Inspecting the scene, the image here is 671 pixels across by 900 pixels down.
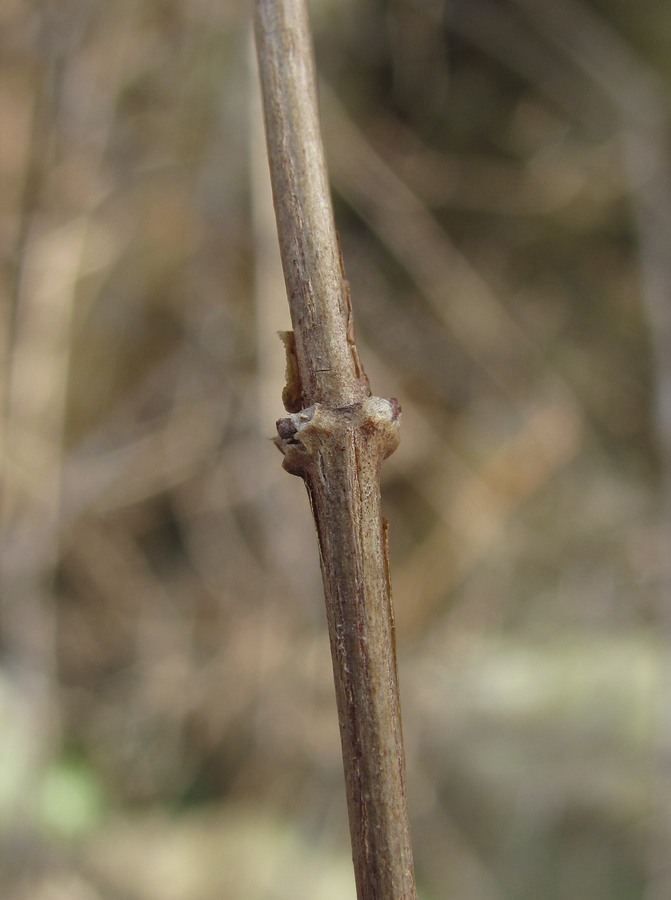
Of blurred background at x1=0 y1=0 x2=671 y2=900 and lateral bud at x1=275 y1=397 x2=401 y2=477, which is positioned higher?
blurred background at x1=0 y1=0 x2=671 y2=900

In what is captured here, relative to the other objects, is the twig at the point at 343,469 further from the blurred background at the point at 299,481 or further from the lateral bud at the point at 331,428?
the blurred background at the point at 299,481

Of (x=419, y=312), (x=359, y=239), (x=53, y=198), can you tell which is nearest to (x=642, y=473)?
(x=419, y=312)

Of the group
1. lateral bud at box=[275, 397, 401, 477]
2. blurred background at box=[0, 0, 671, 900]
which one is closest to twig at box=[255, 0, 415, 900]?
lateral bud at box=[275, 397, 401, 477]

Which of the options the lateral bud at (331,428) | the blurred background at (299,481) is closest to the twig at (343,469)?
the lateral bud at (331,428)

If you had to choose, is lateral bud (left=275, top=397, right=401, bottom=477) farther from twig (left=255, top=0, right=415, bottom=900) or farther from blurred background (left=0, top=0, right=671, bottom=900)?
blurred background (left=0, top=0, right=671, bottom=900)

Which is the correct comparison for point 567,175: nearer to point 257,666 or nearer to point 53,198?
point 53,198

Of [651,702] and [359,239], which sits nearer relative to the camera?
[651,702]
